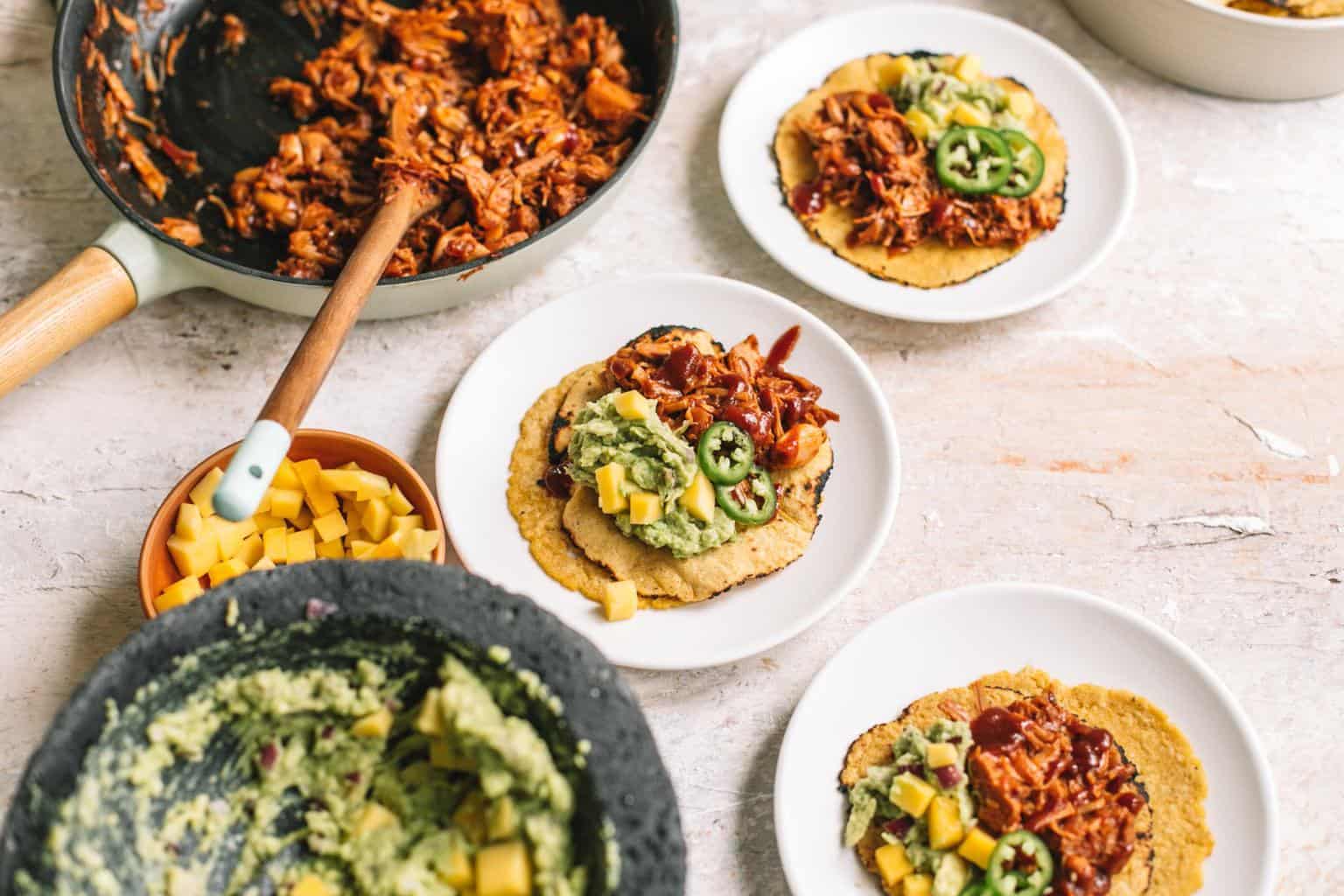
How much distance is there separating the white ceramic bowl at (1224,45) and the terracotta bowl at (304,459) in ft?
8.45

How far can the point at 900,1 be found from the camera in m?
3.82

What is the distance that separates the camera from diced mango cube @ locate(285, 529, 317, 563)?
110 inches

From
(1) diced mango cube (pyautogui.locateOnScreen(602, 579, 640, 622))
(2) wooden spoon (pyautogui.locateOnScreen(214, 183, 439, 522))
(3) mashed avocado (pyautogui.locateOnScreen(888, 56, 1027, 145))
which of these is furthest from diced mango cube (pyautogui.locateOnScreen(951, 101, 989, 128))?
(1) diced mango cube (pyautogui.locateOnScreen(602, 579, 640, 622))

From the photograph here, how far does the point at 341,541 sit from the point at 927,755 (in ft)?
4.73

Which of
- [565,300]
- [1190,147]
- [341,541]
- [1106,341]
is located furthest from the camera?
[1190,147]

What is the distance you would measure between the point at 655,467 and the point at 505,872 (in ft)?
3.34

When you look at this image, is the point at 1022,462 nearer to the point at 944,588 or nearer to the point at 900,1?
the point at 944,588

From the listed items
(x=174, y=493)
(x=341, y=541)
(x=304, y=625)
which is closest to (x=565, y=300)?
(x=341, y=541)

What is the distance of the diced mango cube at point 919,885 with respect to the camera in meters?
2.53

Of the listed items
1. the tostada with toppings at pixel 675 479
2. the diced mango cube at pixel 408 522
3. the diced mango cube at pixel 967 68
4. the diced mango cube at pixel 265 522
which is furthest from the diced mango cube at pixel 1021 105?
the diced mango cube at pixel 265 522

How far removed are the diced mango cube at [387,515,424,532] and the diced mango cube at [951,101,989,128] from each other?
190 cm

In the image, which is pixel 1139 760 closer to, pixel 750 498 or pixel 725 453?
pixel 750 498

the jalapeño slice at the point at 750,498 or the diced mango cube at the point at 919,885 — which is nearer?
the diced mango cube at the point at 919,885

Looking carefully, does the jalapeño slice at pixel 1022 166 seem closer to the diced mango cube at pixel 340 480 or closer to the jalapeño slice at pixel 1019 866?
the jalapeño slice at pixel 1019 866
